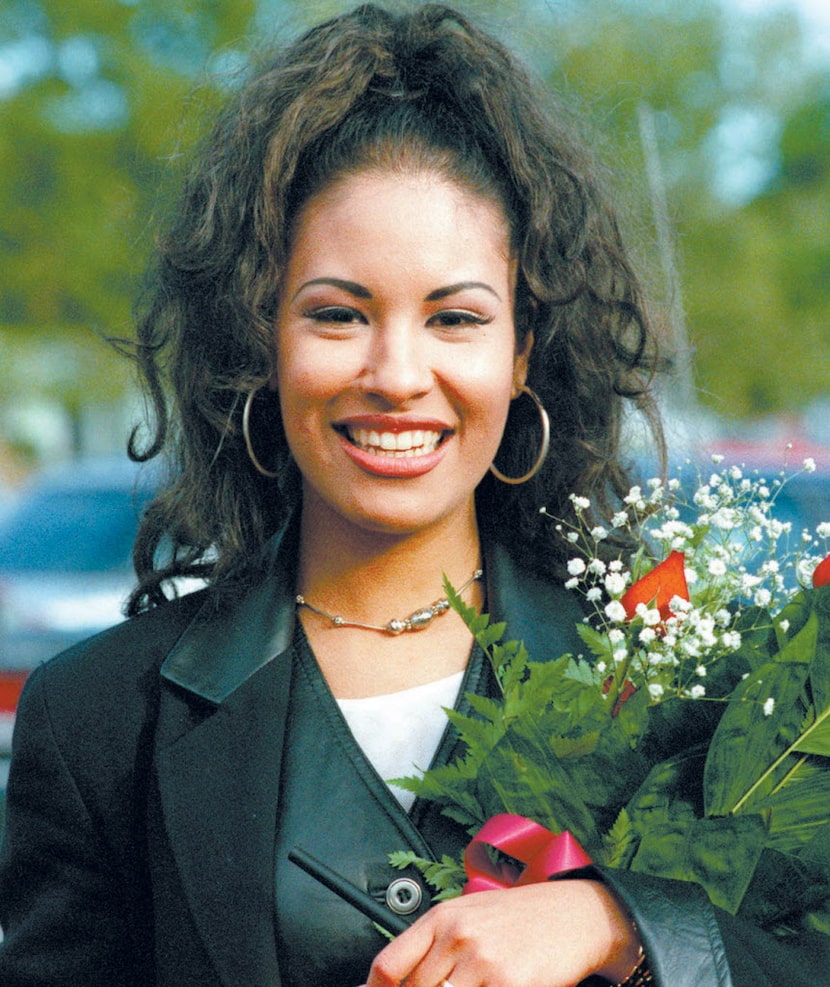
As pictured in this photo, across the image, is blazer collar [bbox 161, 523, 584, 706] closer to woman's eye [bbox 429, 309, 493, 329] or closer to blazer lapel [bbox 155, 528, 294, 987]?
blazer lapel [bbox 155, 528, 294, 987]

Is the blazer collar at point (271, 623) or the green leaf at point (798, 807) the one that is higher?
the blazer collar at point (271, 623)

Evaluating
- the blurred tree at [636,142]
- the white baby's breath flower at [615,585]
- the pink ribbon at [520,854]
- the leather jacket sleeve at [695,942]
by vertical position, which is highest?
the blurred tree at [636,142]

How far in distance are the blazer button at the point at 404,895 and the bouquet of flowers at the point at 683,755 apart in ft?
0.36

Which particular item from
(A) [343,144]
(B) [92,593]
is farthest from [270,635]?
(B) [92,593]

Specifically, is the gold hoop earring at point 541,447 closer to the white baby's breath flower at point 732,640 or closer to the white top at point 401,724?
the white top at point 401,724

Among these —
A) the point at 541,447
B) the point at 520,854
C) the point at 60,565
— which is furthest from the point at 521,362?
the point at 60,565

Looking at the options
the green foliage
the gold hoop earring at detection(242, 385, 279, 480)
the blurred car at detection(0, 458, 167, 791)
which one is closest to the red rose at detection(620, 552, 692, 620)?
the green foliage

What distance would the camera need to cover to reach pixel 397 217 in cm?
211

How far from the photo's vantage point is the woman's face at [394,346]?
2.10 meters

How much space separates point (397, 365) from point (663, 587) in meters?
0.49

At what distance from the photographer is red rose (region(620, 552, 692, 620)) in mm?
1925

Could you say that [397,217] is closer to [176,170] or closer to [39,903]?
[176,170]

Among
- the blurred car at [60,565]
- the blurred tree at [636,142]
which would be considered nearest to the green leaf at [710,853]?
the blurred car at [60,565]

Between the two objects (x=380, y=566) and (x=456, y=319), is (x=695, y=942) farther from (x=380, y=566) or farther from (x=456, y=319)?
(x=456, y=319)
